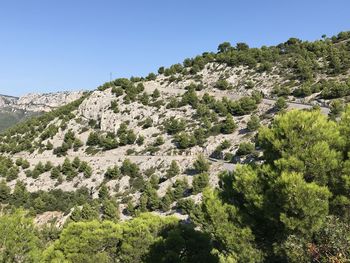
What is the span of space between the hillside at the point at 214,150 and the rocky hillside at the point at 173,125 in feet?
1.06

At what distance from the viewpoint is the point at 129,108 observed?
330 feet

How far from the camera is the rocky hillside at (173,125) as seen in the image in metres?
67.2

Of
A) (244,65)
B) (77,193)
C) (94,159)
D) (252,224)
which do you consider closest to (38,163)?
(94,159)

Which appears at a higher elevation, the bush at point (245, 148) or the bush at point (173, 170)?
the bush at point (245, 148)

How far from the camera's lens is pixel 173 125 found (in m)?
84.9

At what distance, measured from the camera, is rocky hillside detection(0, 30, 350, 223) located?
67.2 meters

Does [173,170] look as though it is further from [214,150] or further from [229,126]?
[229,126]

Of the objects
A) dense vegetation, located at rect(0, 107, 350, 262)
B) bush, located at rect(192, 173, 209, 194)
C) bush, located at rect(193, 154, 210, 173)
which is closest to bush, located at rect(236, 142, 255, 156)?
bush, located at rect(193, 154, 210, 173)

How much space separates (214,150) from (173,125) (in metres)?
15.5

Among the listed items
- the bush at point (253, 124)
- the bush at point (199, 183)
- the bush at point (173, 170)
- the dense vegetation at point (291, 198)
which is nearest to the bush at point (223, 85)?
the bush at point (253, 124)

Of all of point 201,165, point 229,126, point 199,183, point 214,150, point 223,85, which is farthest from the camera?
point 223,85

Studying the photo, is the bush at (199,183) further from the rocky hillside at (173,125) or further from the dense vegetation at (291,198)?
the dense vegetation at (291,198)

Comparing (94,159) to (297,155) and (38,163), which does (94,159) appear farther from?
(297,155)

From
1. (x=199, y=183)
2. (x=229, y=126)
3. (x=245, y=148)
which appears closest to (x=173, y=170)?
(x=199, y=183)
